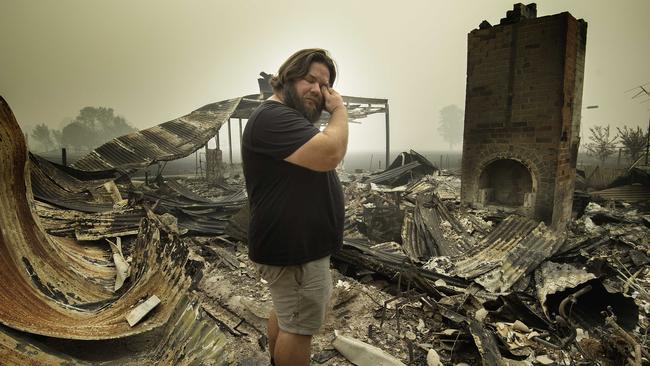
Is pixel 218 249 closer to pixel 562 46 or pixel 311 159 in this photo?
pixel 311 159

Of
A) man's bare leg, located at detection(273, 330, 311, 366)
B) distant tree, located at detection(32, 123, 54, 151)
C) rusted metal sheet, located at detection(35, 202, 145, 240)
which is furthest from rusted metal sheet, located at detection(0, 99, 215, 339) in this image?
distant tree, located at detection(32, 123, 54, 151)

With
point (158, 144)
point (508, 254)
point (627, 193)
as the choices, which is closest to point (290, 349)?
point (508, 254)

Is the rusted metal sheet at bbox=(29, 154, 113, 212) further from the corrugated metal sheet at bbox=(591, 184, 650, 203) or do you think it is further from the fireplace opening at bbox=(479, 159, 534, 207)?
the corrugated metal sheet at bbox=(591, 184, 650, 203)

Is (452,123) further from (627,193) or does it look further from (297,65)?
(297,65)

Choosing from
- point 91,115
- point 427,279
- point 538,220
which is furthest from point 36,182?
point 91,115

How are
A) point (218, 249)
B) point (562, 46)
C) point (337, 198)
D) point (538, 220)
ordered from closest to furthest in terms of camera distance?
1. point (337, 198)
2. point (218, 249)
3. point (562, 46)
4. point (538, 220)

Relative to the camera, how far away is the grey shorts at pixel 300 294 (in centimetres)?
166

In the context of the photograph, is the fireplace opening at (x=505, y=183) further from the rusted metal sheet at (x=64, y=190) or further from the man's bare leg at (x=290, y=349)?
the rusted metal sheet at (x=64, y=190)

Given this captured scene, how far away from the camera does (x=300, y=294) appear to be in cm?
167

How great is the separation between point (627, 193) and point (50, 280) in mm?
13671

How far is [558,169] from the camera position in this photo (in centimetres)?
568

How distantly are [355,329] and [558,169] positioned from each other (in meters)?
5.09

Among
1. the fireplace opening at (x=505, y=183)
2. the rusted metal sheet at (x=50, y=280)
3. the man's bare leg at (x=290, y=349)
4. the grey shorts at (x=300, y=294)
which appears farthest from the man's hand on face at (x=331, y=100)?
the fireplace opening at (x=505, y=183)

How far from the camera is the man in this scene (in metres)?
1.51
